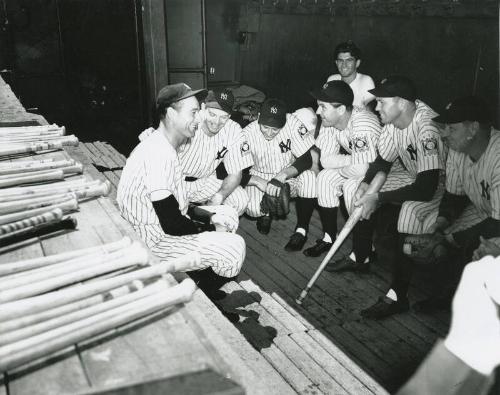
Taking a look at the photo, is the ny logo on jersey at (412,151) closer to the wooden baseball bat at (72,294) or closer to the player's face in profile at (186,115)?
the player's face in profile at (186,115)

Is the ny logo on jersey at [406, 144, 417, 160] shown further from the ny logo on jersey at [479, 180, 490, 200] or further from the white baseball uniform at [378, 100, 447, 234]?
the ny logo on jersey at [479, 180, 490, 200]

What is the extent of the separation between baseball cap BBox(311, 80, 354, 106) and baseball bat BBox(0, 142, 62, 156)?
104 inches

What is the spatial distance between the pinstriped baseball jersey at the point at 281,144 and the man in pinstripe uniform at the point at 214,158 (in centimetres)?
36

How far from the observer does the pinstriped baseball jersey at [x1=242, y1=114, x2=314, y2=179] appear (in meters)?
5.24

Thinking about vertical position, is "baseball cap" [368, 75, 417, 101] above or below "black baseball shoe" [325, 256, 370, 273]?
above

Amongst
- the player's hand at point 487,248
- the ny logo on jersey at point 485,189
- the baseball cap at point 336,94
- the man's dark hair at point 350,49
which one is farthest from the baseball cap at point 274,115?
the player's hand at point 487,248

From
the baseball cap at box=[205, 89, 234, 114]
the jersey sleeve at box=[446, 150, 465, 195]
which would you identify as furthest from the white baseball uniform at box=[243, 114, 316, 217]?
the jersey sleeve at box=[446, 150, 465, 195]

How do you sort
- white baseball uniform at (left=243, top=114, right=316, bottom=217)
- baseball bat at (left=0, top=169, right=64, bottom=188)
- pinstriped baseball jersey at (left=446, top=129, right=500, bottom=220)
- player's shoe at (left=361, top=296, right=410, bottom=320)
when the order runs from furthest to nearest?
white baseball uniform at (left=243, top=114, right=316, bottom=217) < player's shoe at (left=361, top=296, right=410, bottom=320) < pinstriped baseball jersey at (left=446, top=129, right=500, bottom=220) < baseball bat at (left=0, top=169, right=64, bottom=188)

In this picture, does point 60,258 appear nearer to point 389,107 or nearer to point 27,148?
point 27,148

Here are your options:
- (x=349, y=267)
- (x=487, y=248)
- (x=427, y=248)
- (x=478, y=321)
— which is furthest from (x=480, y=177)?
(x=478, y=321)

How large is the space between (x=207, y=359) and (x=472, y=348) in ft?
2.26

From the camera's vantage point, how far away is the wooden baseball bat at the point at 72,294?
1.32 m

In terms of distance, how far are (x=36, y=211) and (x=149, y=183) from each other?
0.99 meters

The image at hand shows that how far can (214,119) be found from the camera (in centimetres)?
463
